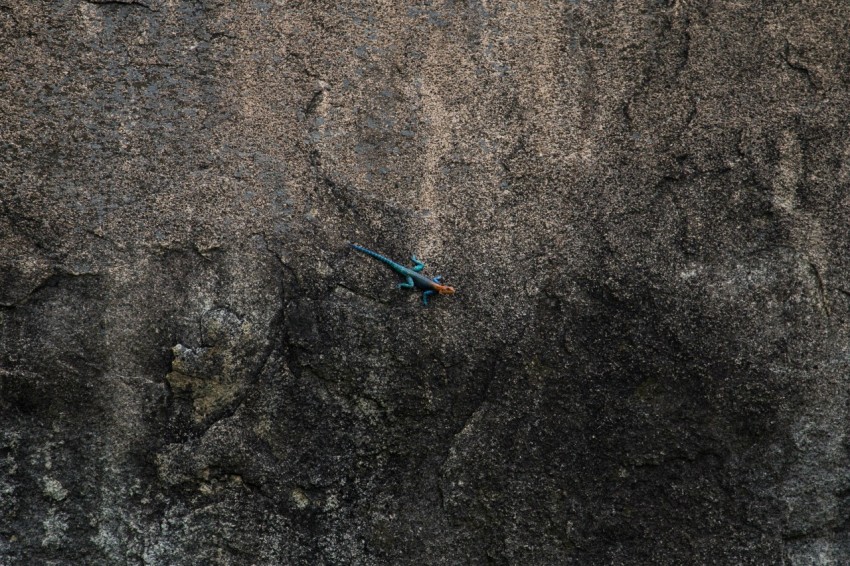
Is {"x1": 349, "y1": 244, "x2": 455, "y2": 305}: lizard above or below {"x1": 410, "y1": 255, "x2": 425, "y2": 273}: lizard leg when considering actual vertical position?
below

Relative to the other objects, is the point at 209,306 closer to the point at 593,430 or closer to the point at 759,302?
the point at 593,430

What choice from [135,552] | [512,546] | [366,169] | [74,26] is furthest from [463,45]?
[135,552]
